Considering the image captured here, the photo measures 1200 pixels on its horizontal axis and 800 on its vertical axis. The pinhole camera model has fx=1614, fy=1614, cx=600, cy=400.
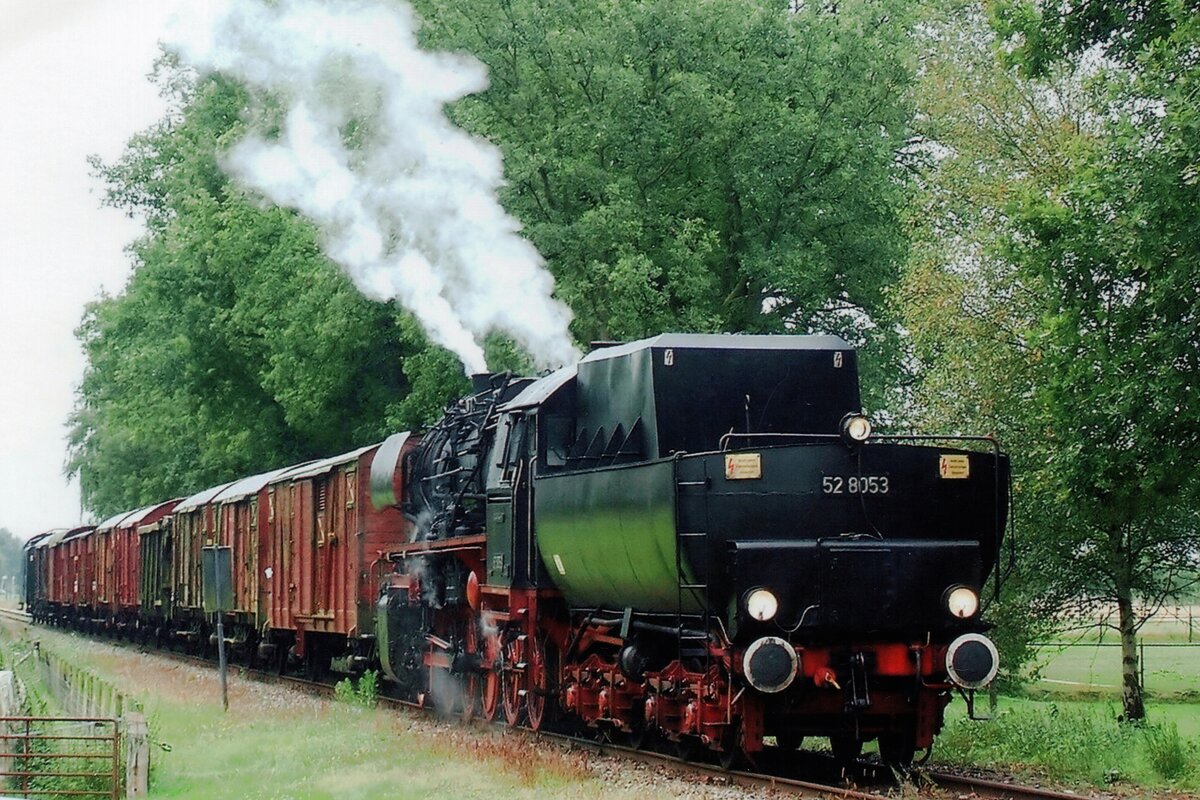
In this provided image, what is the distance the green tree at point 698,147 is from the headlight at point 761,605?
1581 centimetres

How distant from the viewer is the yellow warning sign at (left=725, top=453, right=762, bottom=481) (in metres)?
11.0

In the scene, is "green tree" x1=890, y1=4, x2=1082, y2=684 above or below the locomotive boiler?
above

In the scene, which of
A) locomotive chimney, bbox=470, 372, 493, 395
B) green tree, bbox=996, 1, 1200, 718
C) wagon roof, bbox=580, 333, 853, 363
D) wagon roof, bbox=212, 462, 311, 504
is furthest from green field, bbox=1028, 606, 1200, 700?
wagon roof, bbox=212, 462, 311, 504

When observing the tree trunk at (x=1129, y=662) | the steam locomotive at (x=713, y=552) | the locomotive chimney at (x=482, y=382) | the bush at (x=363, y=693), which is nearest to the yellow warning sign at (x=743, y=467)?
the steam locomotive at (x=713, y=552)

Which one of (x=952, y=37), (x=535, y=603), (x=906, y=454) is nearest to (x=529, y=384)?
(x=535, y=603)

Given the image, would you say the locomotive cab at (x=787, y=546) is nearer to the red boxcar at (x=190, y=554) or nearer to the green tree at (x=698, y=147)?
the green tree at (x=698, y=147)

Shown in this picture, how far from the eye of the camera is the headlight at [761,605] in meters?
10.9

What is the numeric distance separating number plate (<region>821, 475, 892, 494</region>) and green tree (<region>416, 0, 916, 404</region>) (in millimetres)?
15303

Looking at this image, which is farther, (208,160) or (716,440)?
(208,160)

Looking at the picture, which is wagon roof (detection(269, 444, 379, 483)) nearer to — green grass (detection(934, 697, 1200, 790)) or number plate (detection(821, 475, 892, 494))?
green grass (detection(934, 697, 1200, 790))

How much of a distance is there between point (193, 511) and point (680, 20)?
13603 mm

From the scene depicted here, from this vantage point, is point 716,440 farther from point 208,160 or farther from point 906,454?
point 208,160

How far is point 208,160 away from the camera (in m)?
38.8

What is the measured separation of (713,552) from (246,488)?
1806cm
